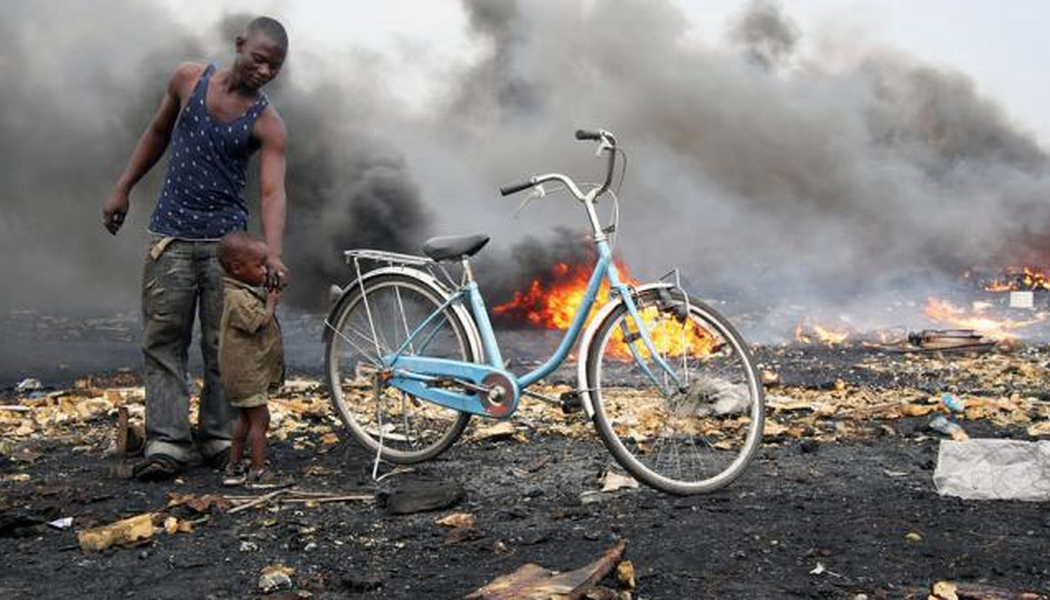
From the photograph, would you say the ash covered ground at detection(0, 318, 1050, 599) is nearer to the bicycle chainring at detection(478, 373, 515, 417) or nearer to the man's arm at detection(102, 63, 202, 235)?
the bicycle chainring at detection(478, 373, 515, 417)

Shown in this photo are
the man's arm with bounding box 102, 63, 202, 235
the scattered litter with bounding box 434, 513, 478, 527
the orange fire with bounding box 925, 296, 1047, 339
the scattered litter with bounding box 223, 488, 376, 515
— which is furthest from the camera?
the orange fire with bounding box 925, 296, 1047, 339

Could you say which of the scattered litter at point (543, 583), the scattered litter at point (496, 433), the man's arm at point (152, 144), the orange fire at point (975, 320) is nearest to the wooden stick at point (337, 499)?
the scattered litter at point (543, 583)

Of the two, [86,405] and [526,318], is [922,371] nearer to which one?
[526,318]

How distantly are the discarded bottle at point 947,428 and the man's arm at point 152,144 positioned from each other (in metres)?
4.83

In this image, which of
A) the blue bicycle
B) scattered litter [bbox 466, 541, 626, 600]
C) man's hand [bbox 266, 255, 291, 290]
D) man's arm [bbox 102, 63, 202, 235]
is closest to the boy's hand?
man's hand [bbox 266, 255, 291, 290]

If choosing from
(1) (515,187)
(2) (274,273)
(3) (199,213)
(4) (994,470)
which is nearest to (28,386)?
(3) (199,213)

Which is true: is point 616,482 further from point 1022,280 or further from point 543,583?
point 1022,280

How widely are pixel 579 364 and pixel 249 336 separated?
→ 1.68 m

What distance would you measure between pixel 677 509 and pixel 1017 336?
12116mm

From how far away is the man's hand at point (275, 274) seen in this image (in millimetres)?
4301

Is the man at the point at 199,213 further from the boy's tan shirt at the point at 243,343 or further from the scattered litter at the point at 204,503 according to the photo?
the scattered litter at the point at 204,503

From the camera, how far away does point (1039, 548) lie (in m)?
3.29

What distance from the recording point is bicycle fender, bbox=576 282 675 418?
13.1 feet

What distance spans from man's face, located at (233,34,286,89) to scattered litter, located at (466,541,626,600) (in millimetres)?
2718
